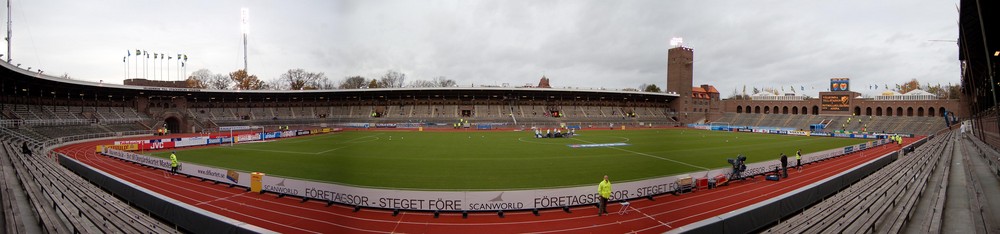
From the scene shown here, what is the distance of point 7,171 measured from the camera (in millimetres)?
9891

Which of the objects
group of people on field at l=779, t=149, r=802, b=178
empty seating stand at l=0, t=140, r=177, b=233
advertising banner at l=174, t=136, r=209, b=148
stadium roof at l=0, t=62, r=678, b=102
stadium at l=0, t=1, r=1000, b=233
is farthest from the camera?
stadium roof at l=0, t=62, r=678, b=102

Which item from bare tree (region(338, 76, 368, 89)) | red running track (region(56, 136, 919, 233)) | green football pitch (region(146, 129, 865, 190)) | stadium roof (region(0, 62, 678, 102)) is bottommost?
red running track (region(56, 136, 919, 233))

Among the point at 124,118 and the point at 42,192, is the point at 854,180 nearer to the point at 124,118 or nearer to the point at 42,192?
the point at 42,192

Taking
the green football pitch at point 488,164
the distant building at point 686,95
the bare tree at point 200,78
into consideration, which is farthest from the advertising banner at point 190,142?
the distant building at point 686,95

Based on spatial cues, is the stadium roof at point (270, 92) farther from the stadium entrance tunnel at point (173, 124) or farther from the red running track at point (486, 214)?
the red running track at point (486, 214)

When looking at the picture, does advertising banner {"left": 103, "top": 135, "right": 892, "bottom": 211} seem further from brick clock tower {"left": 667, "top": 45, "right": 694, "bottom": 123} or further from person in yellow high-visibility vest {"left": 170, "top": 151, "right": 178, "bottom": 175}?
brick clock tower {"left": 667, "top": 45, "right": 694, "bottom": 123}

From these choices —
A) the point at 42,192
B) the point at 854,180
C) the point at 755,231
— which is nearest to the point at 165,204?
the point at 42,192

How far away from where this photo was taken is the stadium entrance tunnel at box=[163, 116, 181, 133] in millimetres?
47438

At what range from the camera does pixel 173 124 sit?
4806 centimetres

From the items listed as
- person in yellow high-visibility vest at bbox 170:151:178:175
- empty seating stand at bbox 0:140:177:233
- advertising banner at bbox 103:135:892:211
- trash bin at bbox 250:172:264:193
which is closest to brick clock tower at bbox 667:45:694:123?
advertising banner at bbox 103:135:892:211

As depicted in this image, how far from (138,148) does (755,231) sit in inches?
1389

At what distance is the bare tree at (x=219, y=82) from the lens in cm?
7388

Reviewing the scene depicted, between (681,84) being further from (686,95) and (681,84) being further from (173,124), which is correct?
(173,124)

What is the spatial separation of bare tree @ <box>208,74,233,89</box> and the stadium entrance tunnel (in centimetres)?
2881
